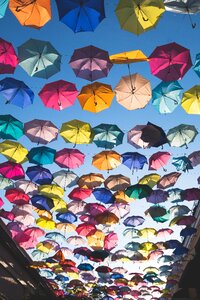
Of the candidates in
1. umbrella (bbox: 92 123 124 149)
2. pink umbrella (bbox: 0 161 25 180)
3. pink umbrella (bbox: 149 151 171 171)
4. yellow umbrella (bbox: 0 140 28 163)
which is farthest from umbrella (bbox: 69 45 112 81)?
pink umbrella (bbox: 0 161 25 180)

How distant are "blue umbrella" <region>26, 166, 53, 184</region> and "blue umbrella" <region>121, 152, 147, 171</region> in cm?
228

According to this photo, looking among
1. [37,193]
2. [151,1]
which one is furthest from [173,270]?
[151,1]

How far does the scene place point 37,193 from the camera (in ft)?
29.9

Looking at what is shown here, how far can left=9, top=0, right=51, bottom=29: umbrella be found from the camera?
14.7ft

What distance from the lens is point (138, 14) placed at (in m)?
4.62

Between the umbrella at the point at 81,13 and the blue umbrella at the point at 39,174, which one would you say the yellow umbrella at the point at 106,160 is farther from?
the umbrella at the point at 81,13

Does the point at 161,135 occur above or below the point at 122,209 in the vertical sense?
above

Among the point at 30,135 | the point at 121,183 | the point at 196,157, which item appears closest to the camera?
the point at 30,135

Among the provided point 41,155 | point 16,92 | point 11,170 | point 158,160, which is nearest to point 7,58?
point 16,92

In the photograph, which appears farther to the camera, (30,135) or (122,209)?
(122,209)

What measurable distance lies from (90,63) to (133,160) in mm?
3315

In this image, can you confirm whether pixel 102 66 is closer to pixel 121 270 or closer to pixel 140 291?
pixel 121 270

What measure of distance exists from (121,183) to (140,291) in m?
13.3

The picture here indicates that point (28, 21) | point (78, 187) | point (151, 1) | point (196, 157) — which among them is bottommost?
point (78, 187)
